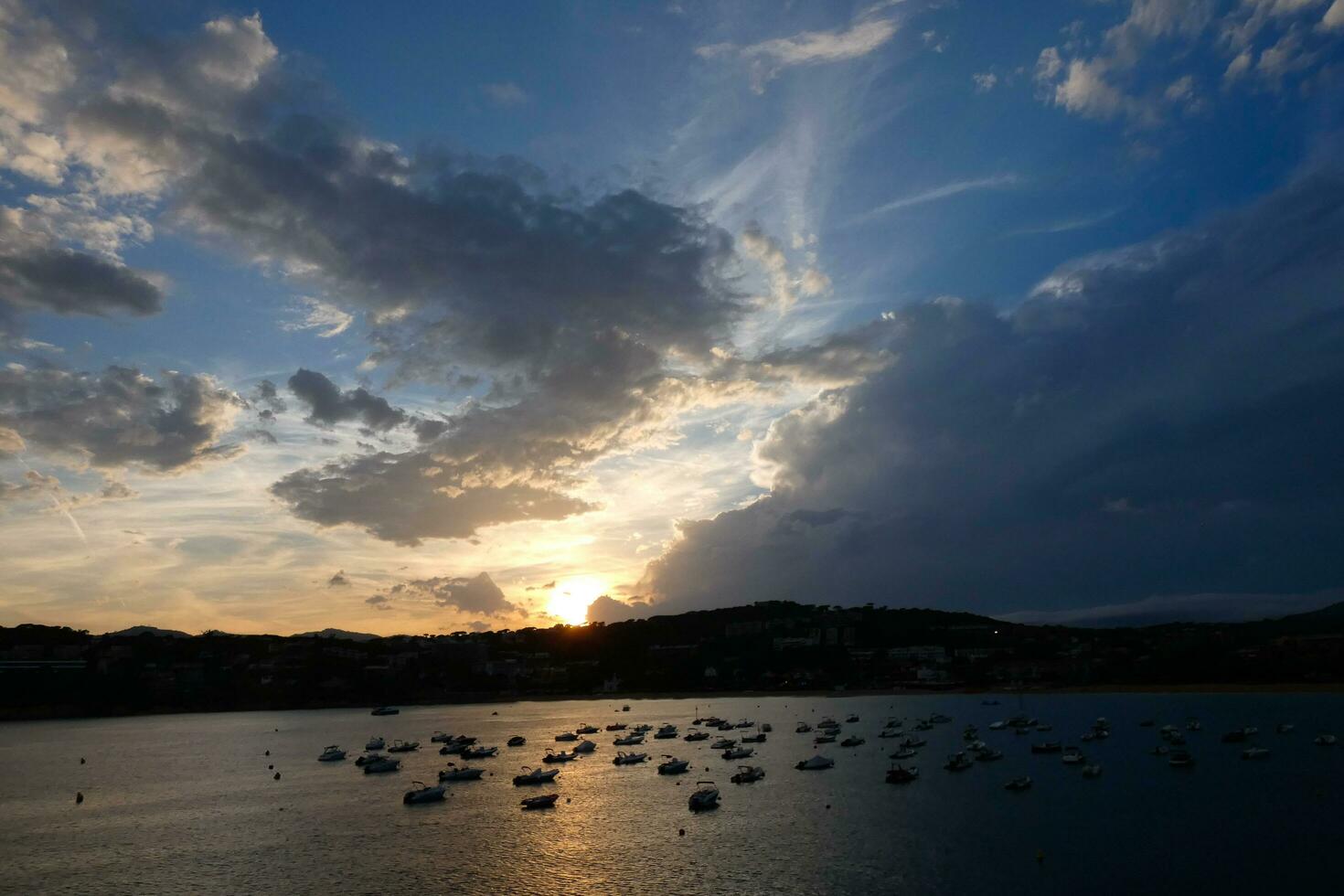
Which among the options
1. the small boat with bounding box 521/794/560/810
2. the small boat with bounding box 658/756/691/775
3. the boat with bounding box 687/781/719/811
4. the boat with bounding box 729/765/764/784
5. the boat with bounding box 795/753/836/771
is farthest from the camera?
the small boat with bounding box 658/756/691/775

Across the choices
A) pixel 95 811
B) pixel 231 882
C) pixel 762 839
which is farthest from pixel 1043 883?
pixel 95 811

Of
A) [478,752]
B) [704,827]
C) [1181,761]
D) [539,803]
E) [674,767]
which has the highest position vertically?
[478,752]

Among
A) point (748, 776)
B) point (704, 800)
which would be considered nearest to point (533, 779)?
point (748, 776)

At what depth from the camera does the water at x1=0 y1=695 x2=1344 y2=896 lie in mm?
47281

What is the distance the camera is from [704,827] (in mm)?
61375

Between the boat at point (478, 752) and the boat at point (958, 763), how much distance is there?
56060 mm

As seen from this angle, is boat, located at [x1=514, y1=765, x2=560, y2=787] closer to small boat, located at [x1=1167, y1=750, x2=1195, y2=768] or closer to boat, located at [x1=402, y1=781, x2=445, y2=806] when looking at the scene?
boat, located at [x1=402, y1=781, x2=445, y2=806]

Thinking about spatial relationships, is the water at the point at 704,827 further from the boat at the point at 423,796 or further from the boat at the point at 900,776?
the boat at the point at 900,776

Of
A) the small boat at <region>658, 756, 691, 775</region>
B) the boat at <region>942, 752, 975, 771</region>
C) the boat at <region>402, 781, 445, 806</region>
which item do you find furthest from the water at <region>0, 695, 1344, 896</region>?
the small boat at <region>658, 756, 691, 775</region>

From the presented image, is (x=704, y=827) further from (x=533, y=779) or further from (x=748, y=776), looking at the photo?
(x=533, y=779)

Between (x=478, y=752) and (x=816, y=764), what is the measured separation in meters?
44.1

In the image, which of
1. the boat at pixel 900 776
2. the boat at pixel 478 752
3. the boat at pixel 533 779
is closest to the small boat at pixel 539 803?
the boat at pixel 533 779

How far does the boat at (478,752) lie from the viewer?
105375 mm

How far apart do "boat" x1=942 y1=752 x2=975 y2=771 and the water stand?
1.33 metres
